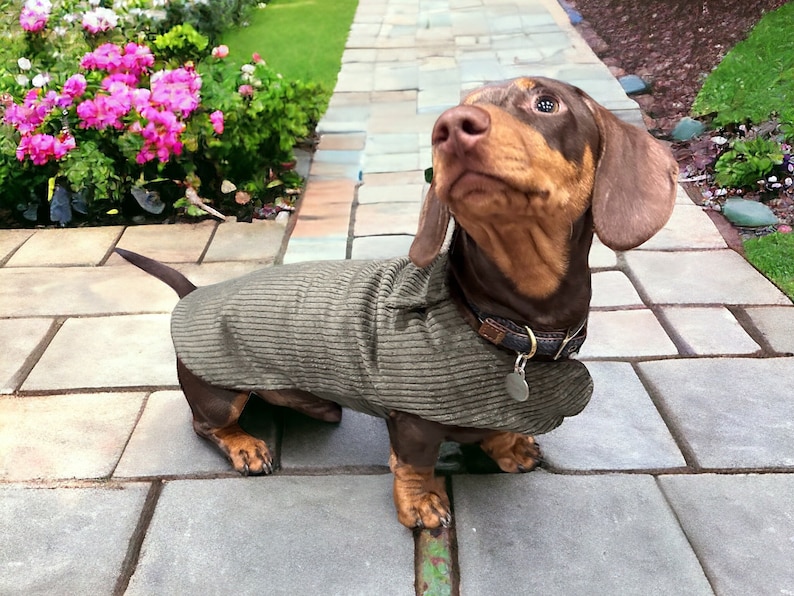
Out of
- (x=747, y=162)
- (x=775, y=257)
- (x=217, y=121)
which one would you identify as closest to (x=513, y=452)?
(x=775, y=257)

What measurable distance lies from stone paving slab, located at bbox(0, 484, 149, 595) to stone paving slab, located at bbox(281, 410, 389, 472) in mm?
500

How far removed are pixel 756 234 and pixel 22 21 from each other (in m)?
4.69

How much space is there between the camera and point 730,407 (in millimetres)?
2385

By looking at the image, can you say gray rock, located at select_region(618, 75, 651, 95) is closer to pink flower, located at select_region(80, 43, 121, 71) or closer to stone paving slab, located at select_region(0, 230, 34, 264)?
pink flower, located at select_region(80, 43, 121, 71)

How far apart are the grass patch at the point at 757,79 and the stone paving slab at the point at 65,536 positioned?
4.40m

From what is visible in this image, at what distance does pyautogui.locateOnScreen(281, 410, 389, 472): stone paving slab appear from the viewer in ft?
7.36

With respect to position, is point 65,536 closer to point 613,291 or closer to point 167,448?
point 167,448

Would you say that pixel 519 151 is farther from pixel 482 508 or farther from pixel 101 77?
pixel 101 77

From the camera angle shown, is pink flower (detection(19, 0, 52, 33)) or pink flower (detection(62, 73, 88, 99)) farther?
pink flower (detection(19, 0, 52, 33))

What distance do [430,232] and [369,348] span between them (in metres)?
0.36

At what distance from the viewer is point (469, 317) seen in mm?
1709

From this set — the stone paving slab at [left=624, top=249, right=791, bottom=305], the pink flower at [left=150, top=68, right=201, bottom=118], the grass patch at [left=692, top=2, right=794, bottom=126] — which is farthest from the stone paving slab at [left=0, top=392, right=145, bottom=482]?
the grass patch at [left=692, top=2, right=794, bottom=126]

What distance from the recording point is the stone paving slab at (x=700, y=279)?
9.89ft

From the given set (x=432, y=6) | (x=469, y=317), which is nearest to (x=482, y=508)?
(x=469, y=317)
